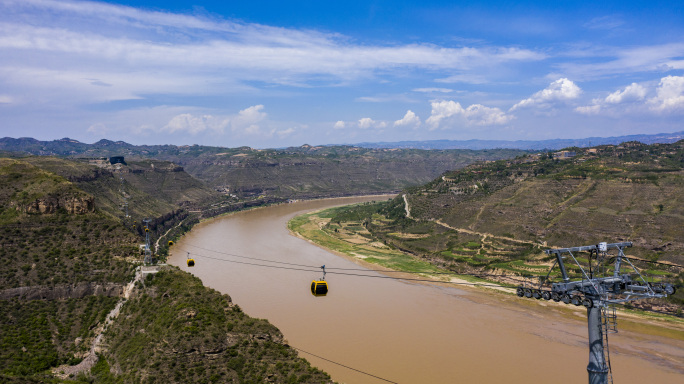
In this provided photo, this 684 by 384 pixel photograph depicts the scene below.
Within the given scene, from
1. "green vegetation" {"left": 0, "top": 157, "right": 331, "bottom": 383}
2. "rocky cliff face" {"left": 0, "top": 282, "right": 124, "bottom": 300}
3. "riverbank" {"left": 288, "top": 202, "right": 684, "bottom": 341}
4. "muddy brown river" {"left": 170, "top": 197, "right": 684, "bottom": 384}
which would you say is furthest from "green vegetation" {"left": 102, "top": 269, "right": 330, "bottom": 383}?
"riverbank" {"left": 288, "top": 202, "right": 684, "bottom": 341}

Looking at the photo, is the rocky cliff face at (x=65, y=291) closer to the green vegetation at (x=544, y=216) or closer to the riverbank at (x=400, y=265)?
the riverbank at (x=400, y=265)

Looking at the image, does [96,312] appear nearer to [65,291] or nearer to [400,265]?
[65,291]

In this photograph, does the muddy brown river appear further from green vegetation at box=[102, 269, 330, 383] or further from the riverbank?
green vegetation at box=[102, 269, 330, 383]

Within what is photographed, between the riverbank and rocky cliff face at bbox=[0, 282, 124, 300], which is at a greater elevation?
rocky cliff face at bbox=[0, 282, 124, 300]

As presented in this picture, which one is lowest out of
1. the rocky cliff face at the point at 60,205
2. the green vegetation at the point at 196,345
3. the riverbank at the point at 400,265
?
the riverbank at the point at 400,265

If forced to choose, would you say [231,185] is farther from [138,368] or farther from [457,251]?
[138,368]

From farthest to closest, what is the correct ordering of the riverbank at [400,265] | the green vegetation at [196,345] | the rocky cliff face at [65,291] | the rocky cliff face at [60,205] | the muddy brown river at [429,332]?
1. the riverbank at [400,265]
2. the rocky cliff face at [60,205]
3. the muddy brown river at [429,332]
4. the rocky cliff face at [65,291]
5. the green vegetation at [196,345]

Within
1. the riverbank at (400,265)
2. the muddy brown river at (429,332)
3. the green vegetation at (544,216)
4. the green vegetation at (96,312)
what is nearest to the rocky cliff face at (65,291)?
the green vegetation at (96,312)
